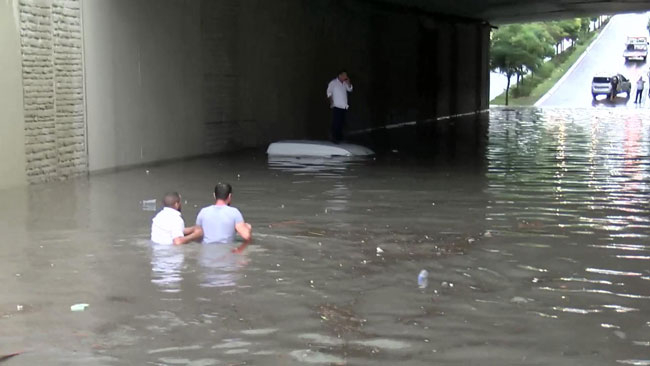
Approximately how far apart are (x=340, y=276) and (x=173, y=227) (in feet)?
6.44

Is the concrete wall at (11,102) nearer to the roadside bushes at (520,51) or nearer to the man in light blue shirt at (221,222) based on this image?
the man in light blue shirt at (221,222)

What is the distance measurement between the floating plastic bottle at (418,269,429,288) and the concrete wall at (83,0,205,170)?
9.64m

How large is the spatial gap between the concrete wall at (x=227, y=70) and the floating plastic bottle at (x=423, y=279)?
31.6 ft

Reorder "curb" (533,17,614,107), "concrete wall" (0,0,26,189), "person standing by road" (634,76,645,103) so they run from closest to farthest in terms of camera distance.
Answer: "concrete wall" (0,0,26,189), "person standing by road" (634,76,645,103), "curb" (533,17,614,107)

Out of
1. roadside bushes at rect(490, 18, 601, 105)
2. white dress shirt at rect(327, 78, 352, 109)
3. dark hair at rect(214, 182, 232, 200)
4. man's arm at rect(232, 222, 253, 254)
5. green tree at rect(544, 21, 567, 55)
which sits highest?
green tree at rect(544, 21, 567, 55)

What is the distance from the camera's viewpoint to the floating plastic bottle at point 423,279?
7.35 meters

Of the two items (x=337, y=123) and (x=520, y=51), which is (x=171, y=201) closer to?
(x=337, y=123)

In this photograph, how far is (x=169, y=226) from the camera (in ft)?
28.9

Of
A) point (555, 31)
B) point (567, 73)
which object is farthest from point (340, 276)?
point (567, 73)

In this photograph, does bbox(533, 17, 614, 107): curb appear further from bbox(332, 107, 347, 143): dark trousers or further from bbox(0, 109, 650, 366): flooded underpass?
bbox(0, 109, 650, 366): flooded underpass

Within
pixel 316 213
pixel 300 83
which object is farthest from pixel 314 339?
pixel 300 83

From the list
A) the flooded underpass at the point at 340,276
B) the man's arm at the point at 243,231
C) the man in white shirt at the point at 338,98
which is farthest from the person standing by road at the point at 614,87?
the man's arm at the point at 243,231

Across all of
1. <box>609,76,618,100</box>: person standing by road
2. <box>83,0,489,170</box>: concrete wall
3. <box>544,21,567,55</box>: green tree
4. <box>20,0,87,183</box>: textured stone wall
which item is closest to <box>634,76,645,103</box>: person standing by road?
<box>609,76,618,100</box>: person standing by road

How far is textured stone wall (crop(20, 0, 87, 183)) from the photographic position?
14102 millimetres
